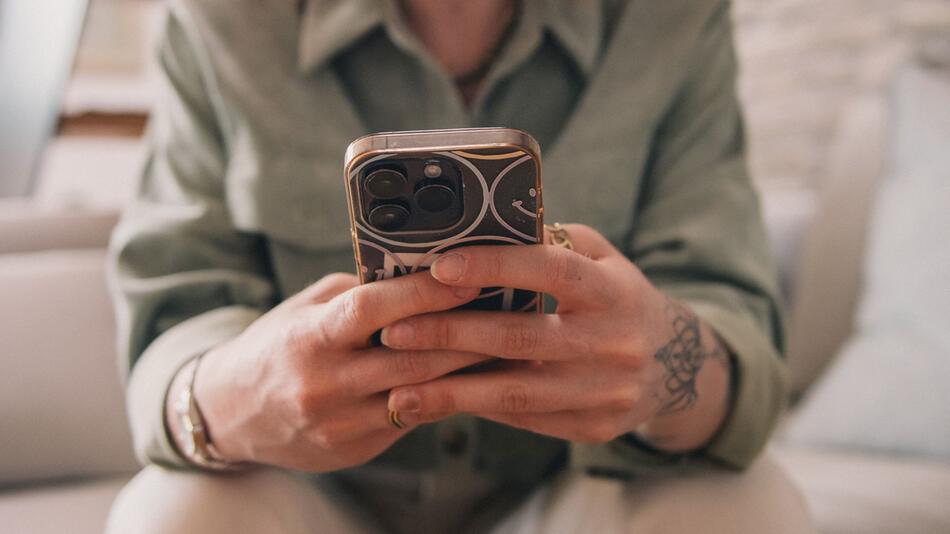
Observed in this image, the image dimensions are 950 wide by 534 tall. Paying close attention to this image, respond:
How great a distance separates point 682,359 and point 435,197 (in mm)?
236

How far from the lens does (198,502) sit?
0.48m

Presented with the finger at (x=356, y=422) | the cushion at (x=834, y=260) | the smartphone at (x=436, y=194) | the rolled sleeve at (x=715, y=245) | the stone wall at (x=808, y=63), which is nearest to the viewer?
the smartphone at (x=436, y=194)

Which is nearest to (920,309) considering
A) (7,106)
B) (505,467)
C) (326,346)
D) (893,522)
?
(893,522)

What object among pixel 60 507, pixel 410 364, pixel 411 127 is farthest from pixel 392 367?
pixel 60 507

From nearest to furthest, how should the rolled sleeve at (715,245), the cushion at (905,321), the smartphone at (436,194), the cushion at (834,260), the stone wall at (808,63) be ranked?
1. the smartphone at (436,194)
2. the rolled sleeve at (715,245)
3. the cushion at (905,321)
4. the cushion at (834,260)
5. the stone wall at (808,63)

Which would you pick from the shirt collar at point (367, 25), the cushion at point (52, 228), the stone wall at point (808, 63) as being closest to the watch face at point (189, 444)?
the shirt collar at point (367, 25)

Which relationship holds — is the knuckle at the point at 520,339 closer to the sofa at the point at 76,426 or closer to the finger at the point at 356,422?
the finger at the point at 356,422

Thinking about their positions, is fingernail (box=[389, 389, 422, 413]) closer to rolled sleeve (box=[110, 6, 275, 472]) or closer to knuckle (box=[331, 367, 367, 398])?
knuckle (box=[331, 367, 367, 398])

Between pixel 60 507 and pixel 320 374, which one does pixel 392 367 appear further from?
pixel 60 507

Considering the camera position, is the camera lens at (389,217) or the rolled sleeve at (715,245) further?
the rolled sleeve at (715,245)

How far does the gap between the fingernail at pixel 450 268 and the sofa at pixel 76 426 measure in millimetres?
502

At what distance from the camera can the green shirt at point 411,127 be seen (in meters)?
0.66

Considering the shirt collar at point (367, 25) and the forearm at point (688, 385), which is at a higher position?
the shirt collar at point (367, 25)

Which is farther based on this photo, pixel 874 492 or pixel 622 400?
pixel 874 492
